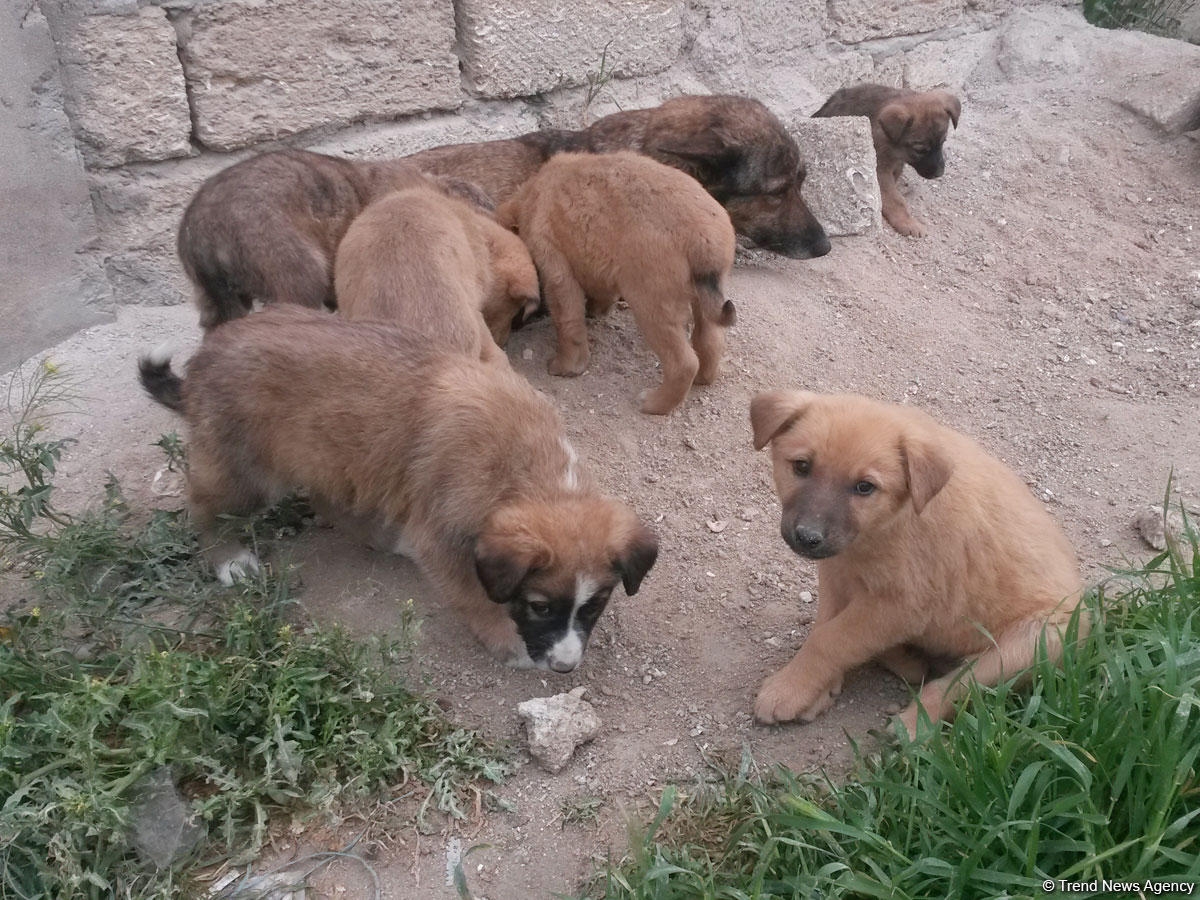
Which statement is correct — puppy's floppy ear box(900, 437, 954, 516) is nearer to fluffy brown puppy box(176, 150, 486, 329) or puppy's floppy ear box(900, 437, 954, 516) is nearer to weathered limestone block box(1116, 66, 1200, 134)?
fluffy brown puppy box(176, 150, 486, 329)

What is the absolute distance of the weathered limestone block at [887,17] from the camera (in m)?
8.37

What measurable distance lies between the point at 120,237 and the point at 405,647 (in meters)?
3.09

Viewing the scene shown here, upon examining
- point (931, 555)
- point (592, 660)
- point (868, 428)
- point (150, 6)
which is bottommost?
point (592, 660)

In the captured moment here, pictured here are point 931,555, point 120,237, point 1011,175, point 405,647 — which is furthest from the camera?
point 1011,175

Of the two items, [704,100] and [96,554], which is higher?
[704,100]

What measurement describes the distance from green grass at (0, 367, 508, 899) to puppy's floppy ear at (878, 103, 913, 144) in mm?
5025

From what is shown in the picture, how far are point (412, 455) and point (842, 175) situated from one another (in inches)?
164

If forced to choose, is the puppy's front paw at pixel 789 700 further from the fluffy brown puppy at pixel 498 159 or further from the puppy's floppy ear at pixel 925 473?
the fluffy brown puppy at pixel 498 159

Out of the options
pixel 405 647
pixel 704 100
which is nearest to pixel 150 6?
pixel 704 100

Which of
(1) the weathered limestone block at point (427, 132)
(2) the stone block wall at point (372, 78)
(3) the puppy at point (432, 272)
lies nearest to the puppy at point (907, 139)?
(2) the stone block wall at point (372, 78)

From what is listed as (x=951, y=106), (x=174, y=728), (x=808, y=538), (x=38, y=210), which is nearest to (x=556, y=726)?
(x=808, y=538)

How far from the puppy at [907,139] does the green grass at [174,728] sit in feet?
15.8

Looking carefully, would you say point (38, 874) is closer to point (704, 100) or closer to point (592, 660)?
point (592, 660)

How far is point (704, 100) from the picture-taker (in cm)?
660
